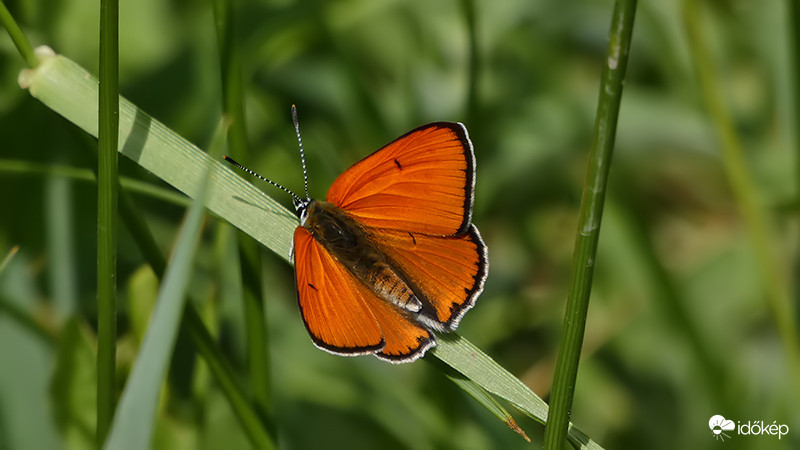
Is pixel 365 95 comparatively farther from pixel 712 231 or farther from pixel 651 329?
pixel 712 231

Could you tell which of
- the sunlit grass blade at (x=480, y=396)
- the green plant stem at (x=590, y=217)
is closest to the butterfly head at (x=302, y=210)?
the sunlit grass blade at (x=480, y=396)

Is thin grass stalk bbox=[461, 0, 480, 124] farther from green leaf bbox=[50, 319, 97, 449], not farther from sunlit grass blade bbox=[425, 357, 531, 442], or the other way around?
green leaf bbox=[50, 319, 97, 449]

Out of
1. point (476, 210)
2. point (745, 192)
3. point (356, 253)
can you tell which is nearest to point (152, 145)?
point (356, 253)

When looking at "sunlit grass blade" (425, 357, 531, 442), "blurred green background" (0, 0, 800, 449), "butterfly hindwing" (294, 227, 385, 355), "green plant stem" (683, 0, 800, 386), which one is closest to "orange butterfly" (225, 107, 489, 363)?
"butterfly hindwing" (294, 227, 385, 355)

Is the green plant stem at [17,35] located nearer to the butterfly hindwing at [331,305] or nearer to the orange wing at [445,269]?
the butterfly hindwing at [331,305]

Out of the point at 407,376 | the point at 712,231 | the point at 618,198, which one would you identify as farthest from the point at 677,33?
the point at 407,376
